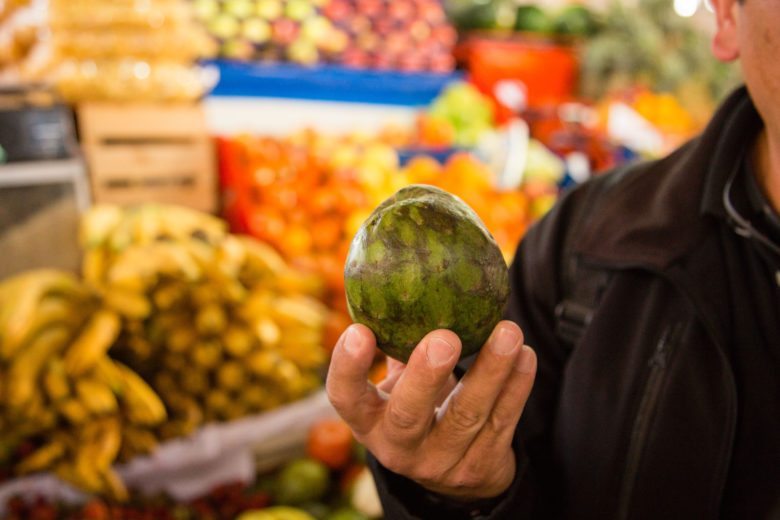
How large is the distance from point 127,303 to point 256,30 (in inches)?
112

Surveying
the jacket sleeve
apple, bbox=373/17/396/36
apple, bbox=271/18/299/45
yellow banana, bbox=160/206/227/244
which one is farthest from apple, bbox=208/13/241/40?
the jacket sleeve

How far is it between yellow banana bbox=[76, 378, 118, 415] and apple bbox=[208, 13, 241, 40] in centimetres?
290

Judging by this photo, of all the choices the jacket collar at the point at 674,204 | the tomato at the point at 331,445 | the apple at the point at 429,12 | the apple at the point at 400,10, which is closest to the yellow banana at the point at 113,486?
the tomato at the point at 331,445

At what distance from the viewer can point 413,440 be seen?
80 centimetres

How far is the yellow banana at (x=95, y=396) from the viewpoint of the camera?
1.88 meters

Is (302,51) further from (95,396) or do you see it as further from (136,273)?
(95,396)

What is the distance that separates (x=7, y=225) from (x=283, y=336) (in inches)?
49.4

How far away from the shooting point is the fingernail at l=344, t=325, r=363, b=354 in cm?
74

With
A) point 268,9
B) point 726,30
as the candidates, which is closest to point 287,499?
point 726,30

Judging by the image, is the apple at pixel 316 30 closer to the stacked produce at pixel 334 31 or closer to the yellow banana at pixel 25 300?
the stacked produce at pixel 334 31

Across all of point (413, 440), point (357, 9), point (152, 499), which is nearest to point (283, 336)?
point (152, 499)

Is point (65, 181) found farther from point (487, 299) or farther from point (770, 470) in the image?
point (770, 470)

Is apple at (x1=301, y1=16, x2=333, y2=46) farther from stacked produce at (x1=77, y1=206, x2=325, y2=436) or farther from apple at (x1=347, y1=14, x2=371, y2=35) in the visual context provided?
stacked produce at (x1=77, y1=206, x2=325, y2=436)

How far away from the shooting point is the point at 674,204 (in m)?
1.11
